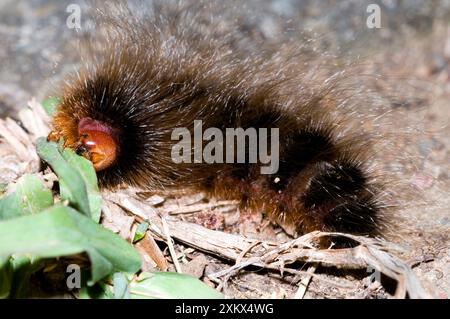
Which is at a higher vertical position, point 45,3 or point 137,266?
point 45,3

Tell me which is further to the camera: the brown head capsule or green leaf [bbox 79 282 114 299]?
the brown head capsule

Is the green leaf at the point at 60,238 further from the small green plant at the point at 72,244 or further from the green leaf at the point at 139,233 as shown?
the green leaf at the point at 139,233

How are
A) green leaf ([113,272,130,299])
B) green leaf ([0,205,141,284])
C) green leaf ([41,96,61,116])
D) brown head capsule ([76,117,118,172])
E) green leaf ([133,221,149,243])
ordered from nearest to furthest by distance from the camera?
green leaf ([0,205,141,284]), green leaf ([113,272,130,299]), green leaf ([133,221,149,243]), brown head capsule ([76,117,118,172]), green leaf ([41,96,61,116])

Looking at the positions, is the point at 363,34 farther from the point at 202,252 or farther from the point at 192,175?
the point at 202,252

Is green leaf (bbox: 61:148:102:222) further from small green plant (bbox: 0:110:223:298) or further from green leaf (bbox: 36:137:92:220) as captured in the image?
green leaf (bbox: 36:137:92:220)

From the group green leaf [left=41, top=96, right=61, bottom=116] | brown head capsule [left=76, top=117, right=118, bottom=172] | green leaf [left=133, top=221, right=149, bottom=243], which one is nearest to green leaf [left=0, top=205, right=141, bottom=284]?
green leaf [left=133, top=221, right=149, bottom=243]

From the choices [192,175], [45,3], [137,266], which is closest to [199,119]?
[192,175]

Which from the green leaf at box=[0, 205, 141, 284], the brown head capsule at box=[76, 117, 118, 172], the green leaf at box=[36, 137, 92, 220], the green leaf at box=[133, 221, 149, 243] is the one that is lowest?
the green leaf at box=[133, 221, 149, 243]

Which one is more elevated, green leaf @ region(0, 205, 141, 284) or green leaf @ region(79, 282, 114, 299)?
green leaf @ region(0, 205, 141, 284)
